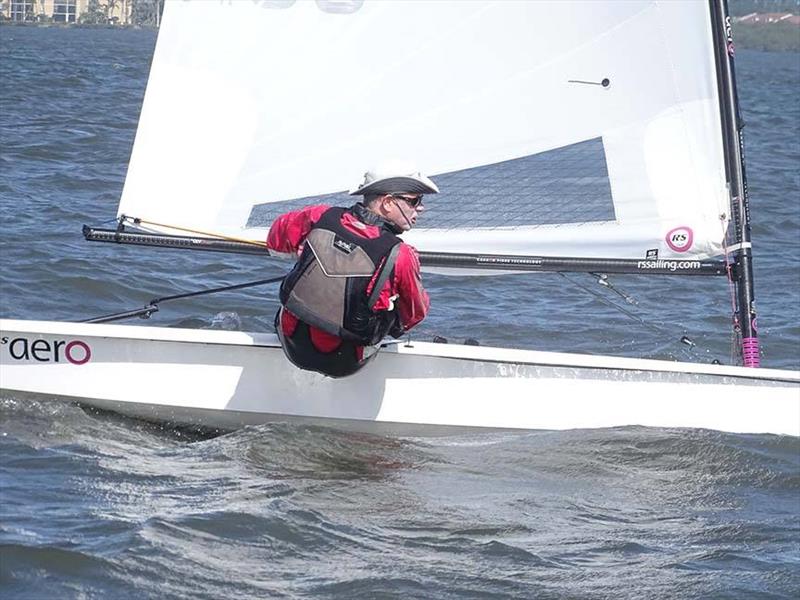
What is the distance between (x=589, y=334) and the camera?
6426 mm

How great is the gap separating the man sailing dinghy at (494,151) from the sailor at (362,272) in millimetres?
414

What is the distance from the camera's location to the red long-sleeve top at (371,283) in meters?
4.15

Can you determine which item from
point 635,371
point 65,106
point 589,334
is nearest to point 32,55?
point 65,106

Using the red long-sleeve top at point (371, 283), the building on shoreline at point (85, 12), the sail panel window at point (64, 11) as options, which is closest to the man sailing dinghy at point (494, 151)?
the red long-sleeve top at point (371, 283)

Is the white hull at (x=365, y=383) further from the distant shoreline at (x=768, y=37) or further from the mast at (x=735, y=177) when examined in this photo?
the distant shoreline at (x=768, y=37)

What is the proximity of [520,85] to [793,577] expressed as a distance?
1.97m

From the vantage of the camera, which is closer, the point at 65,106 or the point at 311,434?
the point at 311,434

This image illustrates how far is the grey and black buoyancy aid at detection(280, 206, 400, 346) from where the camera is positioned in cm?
418

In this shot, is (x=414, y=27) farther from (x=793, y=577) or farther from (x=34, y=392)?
(x=793, y=577)

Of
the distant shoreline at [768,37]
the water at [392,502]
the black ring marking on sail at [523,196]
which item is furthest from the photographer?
the distant shoreline at [768,37]

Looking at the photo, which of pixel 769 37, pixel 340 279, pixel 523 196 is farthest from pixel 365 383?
pixel 769 37

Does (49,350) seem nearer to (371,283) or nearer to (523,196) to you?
(371,283)

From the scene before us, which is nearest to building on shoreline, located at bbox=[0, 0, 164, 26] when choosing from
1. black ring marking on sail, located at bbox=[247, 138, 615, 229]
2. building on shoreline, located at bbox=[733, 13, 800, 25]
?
building on shoreline, located at bbox=[733, 13, 800, 25]

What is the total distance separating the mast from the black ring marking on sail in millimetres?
412
